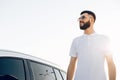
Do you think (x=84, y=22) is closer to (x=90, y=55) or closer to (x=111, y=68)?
(x=90, y=55)

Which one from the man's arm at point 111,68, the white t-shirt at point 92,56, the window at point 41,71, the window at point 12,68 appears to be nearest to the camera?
the man's arm at point 111,68

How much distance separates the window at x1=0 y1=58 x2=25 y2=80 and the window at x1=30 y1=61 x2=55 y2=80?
0.28 meters

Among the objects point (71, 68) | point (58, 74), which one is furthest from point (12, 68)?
point (58, 74)

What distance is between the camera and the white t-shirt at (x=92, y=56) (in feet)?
15.3

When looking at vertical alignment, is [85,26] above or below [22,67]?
above

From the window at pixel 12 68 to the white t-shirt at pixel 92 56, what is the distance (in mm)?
842

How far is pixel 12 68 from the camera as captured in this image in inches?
193

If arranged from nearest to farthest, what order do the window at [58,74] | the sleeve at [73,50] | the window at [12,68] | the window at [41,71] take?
the window at [12,68] → the sleeve at [73,50] → the window at [41,71] → the window at [58,74]

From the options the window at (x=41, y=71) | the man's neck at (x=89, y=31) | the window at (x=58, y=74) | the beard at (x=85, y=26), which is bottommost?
the window at (x=58, y=74)

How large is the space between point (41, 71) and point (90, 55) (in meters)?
1.12

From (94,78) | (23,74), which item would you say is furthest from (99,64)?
(23,74)

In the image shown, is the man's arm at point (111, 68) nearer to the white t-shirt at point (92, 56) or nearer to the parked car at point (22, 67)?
the white t-shirt at point (92, 56)

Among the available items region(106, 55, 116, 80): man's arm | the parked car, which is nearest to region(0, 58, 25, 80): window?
the parked car

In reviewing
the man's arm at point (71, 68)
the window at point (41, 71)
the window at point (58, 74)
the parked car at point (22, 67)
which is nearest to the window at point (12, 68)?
the parked car at point (22, 67)
